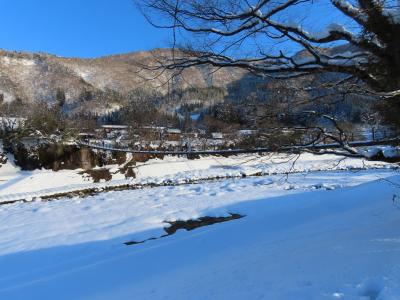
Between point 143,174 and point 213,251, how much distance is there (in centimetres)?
1872

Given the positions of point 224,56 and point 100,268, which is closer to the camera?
point 224,56

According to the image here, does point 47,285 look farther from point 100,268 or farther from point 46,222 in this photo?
point 46,222

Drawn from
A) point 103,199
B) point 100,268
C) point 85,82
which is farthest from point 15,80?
point 100,268

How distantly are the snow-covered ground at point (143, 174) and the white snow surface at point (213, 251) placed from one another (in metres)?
6.64

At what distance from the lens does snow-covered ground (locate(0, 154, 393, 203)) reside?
1902 centimetres

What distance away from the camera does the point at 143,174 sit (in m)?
24.5

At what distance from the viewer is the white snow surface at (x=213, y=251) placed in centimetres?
361

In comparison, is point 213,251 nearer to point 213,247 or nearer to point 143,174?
point 213,247

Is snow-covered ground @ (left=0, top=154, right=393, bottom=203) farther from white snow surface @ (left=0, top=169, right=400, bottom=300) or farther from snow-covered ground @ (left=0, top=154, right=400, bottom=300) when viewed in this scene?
white snow surface @ (left=0, top=169, right=400, bottom=300)

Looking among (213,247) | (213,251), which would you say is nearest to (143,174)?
(213,247)

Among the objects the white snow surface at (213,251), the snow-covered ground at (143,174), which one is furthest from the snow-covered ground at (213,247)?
the snow-covered ground at (143,174)

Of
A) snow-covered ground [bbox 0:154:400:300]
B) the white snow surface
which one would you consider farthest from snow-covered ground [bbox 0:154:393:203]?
the white snow surface

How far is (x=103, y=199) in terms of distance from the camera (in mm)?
13766

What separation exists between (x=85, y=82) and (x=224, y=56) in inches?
5153
